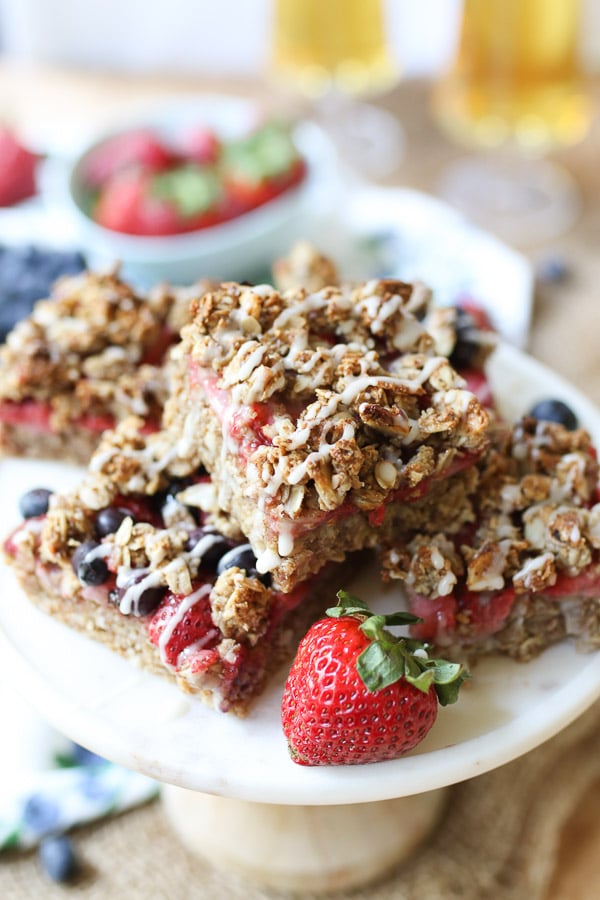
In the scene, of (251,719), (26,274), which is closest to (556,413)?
(251,719)

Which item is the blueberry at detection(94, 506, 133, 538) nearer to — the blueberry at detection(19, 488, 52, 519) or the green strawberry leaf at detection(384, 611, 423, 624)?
the blueberry at detection(19, 488, 52, 519)

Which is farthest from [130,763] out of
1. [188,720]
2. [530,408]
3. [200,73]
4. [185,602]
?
[200,73]

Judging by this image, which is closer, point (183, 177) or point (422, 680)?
point (422, 680)

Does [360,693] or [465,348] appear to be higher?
[465,348]

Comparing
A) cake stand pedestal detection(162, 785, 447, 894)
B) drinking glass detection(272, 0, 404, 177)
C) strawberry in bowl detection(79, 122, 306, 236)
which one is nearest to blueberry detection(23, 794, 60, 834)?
cake stand pedestal detection(162, 785, 447, 894)

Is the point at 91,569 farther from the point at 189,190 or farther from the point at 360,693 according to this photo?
the point at 189,190
